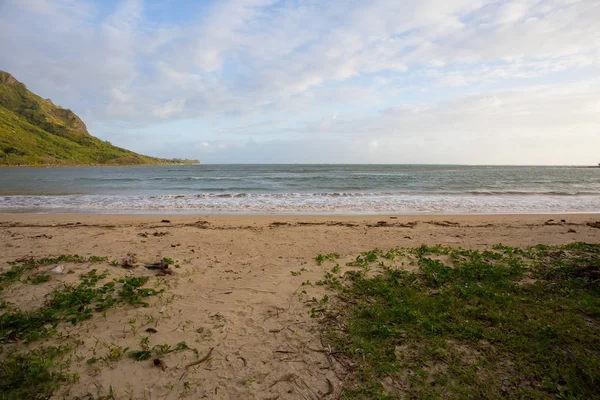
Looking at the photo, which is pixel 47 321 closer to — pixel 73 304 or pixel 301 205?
pixel 73 304

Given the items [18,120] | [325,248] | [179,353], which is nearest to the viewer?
[179,353]

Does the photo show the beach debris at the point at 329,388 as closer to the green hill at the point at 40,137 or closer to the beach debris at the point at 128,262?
the beach debris at the point at 128,262

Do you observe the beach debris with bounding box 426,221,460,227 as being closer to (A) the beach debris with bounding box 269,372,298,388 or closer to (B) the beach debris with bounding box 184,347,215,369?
(A) the beach debris with bounding box 269,372,298,388

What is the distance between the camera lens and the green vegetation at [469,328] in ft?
9.01

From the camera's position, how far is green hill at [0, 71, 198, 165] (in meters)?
90.8

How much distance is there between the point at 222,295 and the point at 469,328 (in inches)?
147

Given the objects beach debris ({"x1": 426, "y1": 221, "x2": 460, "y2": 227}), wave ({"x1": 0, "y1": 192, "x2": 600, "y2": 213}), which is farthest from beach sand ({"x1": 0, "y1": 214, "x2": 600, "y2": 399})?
wave ({"x1": 0, "y1": 192, "x2": 600, "y2": 213})

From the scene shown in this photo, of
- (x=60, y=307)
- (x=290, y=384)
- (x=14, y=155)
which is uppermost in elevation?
(x=14, y=155)

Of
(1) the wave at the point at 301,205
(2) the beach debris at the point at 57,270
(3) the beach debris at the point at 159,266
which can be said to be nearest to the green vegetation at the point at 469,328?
(3) the beach debris at the point at 159,266

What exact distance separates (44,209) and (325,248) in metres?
16.9

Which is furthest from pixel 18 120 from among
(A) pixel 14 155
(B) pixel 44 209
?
(B) pixel 44 209

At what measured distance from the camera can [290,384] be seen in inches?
114

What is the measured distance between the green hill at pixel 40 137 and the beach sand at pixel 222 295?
107 m

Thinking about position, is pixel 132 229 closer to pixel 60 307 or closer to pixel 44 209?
pixel 60 307
